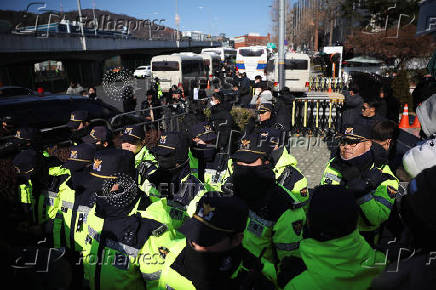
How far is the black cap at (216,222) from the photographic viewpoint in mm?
1679

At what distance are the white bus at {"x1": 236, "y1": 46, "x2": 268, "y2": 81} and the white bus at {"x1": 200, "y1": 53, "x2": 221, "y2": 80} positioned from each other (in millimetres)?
4582

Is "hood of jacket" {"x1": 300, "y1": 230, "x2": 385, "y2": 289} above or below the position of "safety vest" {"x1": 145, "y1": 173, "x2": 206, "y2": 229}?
above

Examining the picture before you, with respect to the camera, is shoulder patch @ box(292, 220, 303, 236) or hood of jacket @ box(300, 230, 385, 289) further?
shoulder patch @ box(292, 220, 303, 236)

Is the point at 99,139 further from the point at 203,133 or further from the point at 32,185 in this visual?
the point at 203,133

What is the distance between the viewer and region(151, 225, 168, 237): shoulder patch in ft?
7.06

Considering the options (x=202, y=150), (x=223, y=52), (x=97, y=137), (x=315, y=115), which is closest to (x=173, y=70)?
(x=315, y=115)

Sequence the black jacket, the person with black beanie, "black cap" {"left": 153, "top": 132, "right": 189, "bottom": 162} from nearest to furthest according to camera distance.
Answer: the person with black beanie, "black cap" {"left": 153, "top": 132, "right": 189, "bottom": 162}, the black jacket

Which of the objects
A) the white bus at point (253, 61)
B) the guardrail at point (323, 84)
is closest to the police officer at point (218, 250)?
the guardrail at point (323, 84)

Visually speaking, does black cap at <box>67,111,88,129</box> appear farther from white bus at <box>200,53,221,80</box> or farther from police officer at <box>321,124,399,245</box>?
white bus at <box>200,53,221,80</box>

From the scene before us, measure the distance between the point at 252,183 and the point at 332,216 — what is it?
0.89m

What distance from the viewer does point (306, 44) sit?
75562 mm

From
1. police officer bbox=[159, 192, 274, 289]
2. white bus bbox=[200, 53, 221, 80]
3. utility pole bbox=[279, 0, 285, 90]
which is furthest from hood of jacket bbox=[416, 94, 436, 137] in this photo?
white bus bbox=[200, 53, 221, 80]

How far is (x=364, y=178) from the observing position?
275cm

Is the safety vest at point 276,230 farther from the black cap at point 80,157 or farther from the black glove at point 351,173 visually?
the black cap at point 80,157
